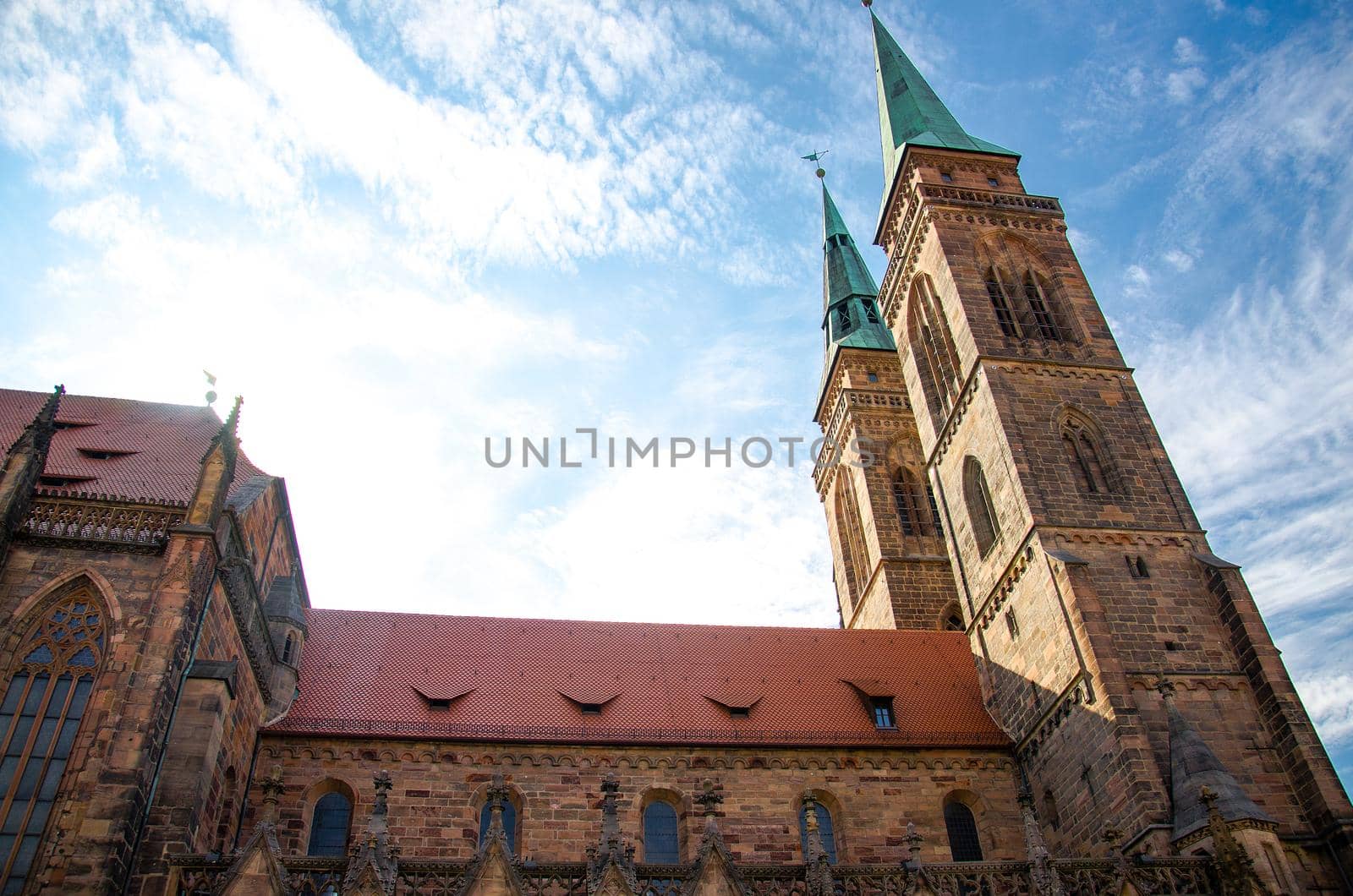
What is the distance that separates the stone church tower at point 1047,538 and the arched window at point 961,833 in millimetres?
1194

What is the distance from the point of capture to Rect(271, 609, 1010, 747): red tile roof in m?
18.3

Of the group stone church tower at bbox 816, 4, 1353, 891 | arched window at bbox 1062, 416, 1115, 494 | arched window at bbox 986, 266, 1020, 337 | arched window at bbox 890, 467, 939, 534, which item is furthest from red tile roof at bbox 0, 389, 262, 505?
arched window at bbox 890, 467, 939, 534

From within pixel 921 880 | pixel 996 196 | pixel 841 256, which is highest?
pixel 841 256

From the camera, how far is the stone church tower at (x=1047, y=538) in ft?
51.7

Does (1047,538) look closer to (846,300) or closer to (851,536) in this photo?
(851,536)

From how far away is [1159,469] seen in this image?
20594mm

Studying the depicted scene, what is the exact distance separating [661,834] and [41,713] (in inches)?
373

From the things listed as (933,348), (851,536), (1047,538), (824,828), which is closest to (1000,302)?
(933,348)

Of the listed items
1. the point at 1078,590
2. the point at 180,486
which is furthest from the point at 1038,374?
the point at 180,486

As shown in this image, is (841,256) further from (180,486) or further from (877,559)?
(180,486)

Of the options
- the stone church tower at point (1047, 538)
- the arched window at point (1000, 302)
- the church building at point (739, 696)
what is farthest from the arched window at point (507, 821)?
the arched window at point (1000, 302)

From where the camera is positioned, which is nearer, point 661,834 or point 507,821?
point 507,821

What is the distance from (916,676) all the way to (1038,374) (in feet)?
22.8

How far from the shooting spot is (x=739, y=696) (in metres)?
20.3
